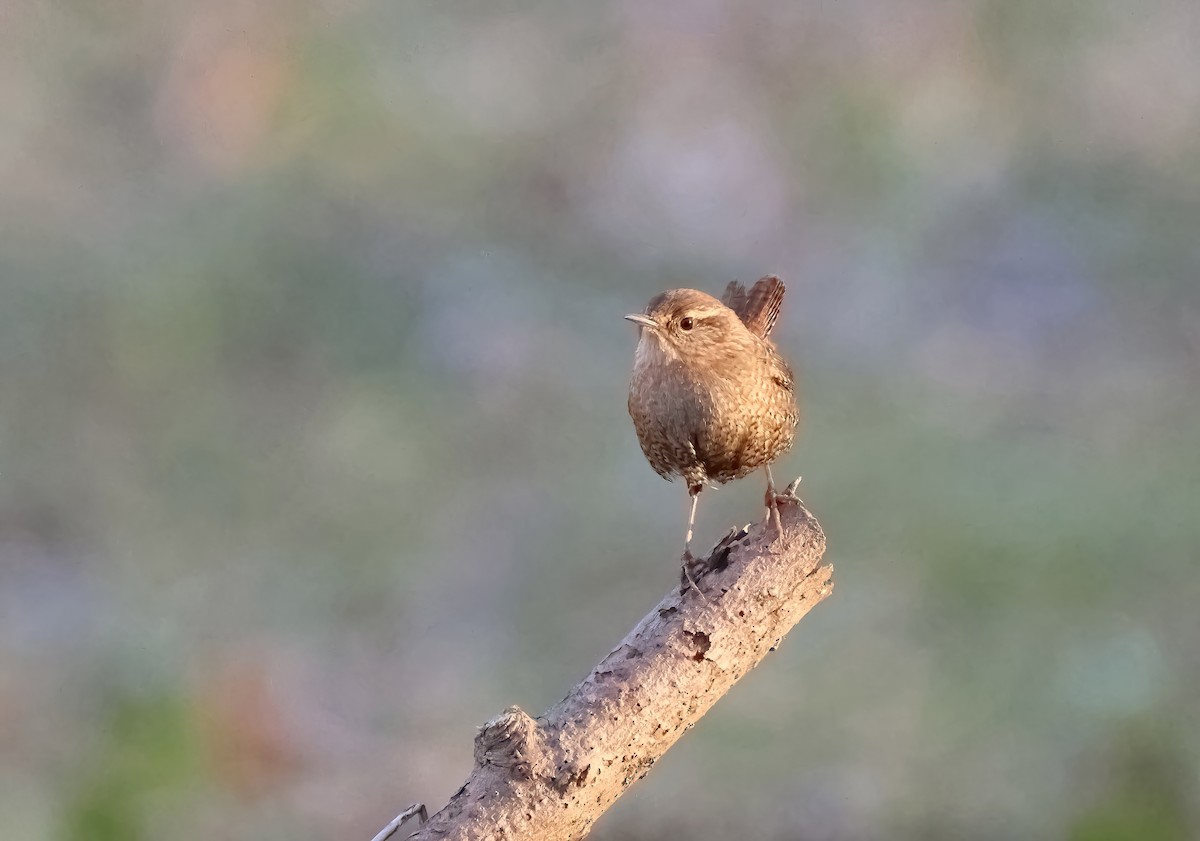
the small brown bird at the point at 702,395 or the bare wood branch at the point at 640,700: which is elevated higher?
the small brown bird at the point at 702,395

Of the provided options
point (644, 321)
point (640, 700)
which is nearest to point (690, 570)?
point (640, 700)

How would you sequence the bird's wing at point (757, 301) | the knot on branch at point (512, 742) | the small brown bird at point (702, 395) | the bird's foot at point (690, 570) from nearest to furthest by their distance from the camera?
1. the knot on branch at point (512, 742)
2. the bird's foot at point (690, 570)
3. the small brown bird at point (702, 395)
4. the bird's wing at point (757, 301)

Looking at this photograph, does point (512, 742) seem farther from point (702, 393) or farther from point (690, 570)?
point (702, 393)

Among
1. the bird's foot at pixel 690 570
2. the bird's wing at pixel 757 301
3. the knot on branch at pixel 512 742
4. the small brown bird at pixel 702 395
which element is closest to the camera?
the knot on branch at pixel 512 742

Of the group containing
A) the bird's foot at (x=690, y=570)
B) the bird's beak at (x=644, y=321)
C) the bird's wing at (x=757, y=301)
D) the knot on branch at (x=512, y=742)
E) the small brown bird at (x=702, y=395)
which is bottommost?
the knot on branch at (x=512, y=742)

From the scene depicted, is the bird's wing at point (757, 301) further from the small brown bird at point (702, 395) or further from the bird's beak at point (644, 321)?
the bird's beak at point (644, 321)

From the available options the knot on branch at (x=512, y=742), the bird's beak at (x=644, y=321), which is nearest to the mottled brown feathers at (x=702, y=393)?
the bird's beak at (x=644, y=321)

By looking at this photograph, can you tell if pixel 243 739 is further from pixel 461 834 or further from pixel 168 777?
pixel 461 834
